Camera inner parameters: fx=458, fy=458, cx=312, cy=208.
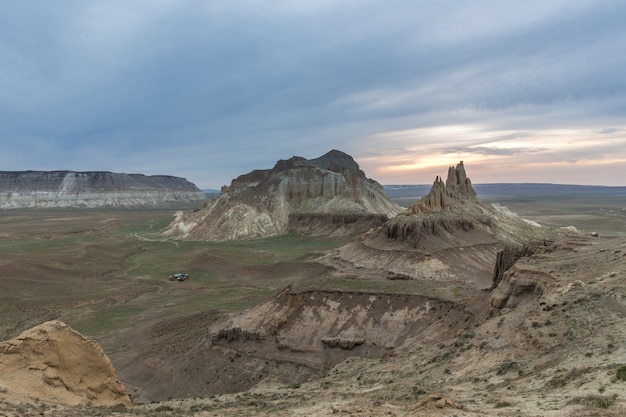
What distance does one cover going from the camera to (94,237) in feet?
389

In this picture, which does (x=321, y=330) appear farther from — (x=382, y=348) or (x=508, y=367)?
(x=508, y=367)

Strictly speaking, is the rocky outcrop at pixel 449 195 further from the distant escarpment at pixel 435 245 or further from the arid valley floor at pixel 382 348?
the arid valley floor at pixel 382 348

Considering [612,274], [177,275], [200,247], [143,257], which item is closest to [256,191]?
[200,247]

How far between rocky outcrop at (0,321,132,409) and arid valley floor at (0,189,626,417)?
1.46m

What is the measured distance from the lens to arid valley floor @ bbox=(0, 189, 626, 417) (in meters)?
15.2

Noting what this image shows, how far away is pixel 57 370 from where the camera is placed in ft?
65.1

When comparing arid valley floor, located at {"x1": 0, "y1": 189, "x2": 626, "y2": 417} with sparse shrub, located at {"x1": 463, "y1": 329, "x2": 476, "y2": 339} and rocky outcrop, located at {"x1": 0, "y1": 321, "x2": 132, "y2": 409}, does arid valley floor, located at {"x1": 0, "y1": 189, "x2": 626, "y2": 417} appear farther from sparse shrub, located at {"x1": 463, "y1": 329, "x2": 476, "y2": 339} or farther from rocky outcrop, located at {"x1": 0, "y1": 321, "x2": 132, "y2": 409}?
rocky outcrop, located at {"x1": 0, "y1": 321, "x2": 132, "y2": 409}

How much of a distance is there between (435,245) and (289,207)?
69791 mm

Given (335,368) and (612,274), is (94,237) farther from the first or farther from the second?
(612,274)

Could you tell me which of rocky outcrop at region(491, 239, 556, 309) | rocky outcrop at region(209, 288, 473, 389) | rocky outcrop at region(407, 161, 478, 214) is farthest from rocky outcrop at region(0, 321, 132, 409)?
rocky outcrop at region(407, 161, 478, 214)

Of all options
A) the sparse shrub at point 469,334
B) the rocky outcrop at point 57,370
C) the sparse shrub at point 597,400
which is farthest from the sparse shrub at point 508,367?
the rocky outcrop at point 57,370

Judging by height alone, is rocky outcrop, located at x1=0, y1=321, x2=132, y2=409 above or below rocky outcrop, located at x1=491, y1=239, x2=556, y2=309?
below

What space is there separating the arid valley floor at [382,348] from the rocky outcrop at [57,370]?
1.46 m

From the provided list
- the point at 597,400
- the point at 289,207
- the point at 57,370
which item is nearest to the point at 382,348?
the point at 597,400
